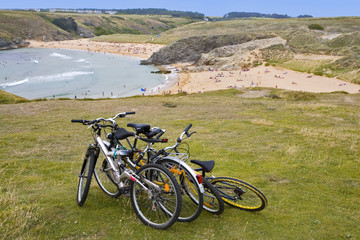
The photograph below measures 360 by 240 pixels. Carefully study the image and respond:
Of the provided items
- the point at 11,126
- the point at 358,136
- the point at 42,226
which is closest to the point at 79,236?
the point at 42,226

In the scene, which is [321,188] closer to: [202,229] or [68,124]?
[202,229]

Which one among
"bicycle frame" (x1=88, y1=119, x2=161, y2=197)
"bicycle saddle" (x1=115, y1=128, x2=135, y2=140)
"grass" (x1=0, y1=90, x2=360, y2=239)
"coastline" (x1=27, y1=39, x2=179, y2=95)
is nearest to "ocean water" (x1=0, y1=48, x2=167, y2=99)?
"coastline" (x1=27, y1=39, x2=179, y2=95)

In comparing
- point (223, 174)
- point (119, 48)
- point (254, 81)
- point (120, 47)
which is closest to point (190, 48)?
point (254, 81)

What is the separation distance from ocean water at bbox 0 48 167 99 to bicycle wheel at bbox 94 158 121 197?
44.4 metres

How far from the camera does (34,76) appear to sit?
69.9m

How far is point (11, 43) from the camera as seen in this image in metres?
136

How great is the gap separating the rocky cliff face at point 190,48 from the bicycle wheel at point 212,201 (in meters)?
88.3

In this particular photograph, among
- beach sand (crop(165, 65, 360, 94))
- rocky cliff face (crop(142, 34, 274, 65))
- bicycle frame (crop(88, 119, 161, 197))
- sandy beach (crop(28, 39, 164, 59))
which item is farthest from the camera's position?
sandy beach (crop(28, 39, 164, 59))

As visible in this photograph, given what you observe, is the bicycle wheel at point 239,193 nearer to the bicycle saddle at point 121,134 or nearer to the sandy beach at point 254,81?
the bicycle saddle at point 121,134

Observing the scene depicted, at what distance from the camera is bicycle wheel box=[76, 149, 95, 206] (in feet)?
19.8

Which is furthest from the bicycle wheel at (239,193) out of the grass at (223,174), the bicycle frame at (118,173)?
the bicycle frame at (118,173)

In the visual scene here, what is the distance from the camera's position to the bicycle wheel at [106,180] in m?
6.23

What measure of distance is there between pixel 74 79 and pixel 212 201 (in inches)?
2649

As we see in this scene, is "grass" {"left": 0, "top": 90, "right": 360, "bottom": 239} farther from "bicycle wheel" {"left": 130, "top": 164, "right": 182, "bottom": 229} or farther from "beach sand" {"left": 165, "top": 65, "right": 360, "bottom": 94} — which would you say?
"beach sand" {"left": 165, "top": 65, "right": 360, "bottom": 94}
